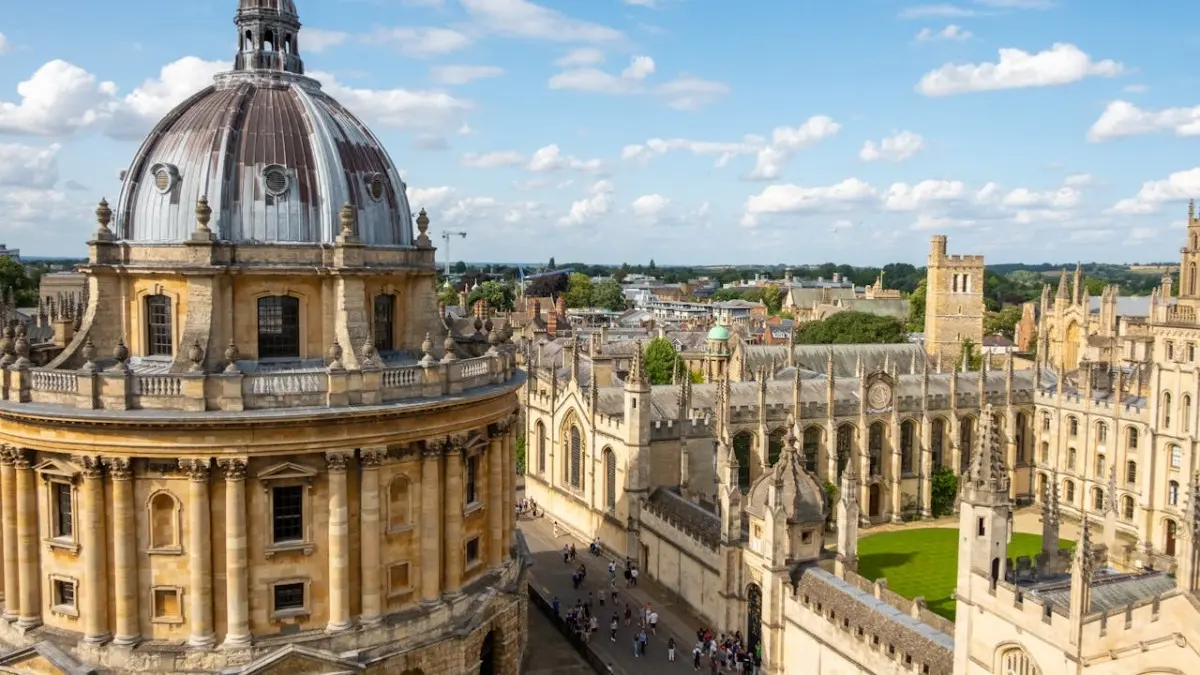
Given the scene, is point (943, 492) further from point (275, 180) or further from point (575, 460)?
point (275, 180)

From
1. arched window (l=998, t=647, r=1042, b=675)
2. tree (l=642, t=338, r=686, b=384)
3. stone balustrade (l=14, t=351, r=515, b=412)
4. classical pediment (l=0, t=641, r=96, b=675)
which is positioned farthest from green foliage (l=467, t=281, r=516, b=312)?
arched window (l=998, t=647, r=1042, b=675)

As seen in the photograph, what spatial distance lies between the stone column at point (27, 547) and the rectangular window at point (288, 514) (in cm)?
679

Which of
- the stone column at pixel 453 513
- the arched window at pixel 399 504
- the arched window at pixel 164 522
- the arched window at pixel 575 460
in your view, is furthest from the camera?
the arched window at pixel 575 460

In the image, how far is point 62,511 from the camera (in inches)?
1070

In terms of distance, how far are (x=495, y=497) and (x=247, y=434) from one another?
9.14 metres

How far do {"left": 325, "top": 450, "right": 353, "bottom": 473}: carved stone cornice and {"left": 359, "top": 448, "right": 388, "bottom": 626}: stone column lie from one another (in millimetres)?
558

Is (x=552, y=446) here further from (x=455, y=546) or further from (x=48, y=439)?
(x=48, y=439)

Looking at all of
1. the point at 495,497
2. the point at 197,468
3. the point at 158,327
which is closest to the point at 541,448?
the point at 495,497

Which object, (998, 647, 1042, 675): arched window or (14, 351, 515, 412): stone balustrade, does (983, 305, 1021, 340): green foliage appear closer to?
(998, 647, 1042, 675): arched window

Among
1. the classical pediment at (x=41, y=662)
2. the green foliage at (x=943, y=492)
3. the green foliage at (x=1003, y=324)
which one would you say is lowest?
the green foliage at (x=943, y=492)

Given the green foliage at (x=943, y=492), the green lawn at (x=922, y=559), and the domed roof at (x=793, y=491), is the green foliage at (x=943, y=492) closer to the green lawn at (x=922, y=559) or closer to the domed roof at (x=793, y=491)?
the green lawn at (x=922, y=559)

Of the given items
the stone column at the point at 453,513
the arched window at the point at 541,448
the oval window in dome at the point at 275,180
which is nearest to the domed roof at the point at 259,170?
the oval window in dome at the point at 275,180

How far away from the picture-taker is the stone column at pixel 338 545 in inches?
1056

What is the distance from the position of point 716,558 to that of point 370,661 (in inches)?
561
